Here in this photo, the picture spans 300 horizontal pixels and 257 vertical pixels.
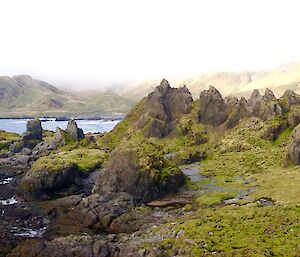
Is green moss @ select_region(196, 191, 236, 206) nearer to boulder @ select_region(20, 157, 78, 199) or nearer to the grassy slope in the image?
the grassy slope

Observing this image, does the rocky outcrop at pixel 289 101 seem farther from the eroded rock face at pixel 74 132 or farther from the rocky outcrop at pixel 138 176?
Answer: the eroded rock face at pixel 74 132

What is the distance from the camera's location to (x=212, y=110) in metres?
178

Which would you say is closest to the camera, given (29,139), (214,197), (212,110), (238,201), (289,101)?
(238,201)

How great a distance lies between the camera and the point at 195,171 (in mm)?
128250

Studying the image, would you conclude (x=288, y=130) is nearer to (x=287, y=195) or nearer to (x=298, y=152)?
(x=298, y=152)

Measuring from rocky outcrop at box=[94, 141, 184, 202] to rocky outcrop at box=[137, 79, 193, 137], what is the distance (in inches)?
2605

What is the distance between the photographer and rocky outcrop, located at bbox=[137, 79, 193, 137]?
176500 millimetres

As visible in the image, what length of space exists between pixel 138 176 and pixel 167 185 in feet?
25.7

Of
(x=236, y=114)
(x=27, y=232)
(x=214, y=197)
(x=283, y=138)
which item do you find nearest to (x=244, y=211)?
(x=214, y=197)

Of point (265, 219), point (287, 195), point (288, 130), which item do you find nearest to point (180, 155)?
point (288, 130)

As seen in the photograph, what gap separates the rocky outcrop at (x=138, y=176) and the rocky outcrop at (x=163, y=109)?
217 ft

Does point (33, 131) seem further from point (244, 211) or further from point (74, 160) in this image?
point (244, 211)

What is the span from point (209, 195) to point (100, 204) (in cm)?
2414

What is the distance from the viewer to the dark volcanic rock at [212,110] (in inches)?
6973
